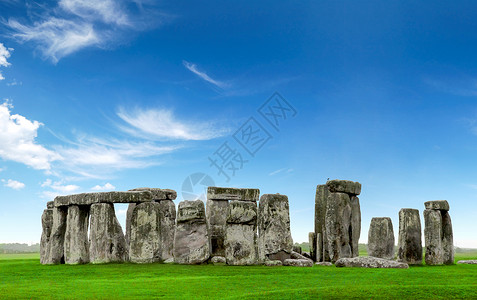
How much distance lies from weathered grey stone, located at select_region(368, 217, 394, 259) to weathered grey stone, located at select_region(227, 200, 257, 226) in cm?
737

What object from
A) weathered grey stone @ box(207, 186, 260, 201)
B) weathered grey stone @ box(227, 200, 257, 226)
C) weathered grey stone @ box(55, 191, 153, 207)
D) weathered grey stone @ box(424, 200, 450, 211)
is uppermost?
weathered grey stone @ box(207, 186, 260, 201)

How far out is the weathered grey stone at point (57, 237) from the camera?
17578mm

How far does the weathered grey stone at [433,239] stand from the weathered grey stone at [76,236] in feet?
38.8

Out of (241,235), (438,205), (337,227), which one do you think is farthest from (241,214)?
(438,205)

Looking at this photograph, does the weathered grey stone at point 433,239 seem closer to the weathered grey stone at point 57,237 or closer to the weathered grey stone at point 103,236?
the weathered grey stone at point 103,236

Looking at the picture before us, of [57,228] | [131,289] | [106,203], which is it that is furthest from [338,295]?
[57,228]

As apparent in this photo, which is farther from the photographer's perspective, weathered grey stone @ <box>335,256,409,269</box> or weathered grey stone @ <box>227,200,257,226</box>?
weathered grey stone @ <box>227,200,257,226</box>

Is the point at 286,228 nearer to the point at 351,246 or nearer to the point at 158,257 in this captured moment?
the point at 351,246

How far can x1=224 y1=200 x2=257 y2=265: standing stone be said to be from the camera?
45.8 ft

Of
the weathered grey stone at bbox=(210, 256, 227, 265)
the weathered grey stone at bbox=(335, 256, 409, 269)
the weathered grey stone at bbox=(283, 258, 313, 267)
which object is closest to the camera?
the weathered grey stone at bbox=(335, 256, 409, 269)

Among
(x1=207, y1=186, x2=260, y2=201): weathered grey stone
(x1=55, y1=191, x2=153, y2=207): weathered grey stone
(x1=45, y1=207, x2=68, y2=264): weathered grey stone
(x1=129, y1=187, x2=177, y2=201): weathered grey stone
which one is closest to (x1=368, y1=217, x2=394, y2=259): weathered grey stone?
(x1=207, y1=186, x2=260, y2=201): weathered grey stone

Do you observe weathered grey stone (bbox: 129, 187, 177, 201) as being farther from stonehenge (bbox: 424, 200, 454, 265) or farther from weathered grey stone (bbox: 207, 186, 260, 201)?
stonehenge (bbox: 424, 200, 454, 265)

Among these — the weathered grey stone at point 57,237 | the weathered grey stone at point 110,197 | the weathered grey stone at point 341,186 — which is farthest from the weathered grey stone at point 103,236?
the weathered grey stone at point 341,186

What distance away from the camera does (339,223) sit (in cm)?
1567
